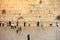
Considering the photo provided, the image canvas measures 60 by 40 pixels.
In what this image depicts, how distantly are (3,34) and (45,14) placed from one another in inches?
27.4

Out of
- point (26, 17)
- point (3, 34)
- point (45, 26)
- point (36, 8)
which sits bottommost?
point (3, 34)

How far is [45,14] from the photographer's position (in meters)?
1.89

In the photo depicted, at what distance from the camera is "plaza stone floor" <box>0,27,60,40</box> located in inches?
72.7

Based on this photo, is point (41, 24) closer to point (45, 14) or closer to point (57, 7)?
point (45, 14)

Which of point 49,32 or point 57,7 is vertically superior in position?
point 57,7

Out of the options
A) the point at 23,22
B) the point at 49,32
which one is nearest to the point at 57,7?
the point at 49,32

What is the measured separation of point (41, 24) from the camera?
1.87 metres

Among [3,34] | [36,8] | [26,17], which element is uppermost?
[36,8]

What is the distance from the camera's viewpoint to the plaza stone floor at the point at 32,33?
6.06 ft

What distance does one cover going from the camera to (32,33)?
188 centimetres

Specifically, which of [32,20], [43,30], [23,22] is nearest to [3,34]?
[23,22]

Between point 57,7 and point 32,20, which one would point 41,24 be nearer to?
point 32,20

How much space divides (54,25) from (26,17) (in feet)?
1.41

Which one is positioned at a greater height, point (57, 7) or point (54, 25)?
point (57, 7)
